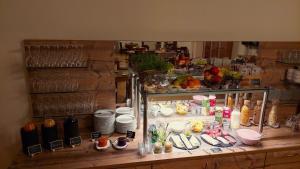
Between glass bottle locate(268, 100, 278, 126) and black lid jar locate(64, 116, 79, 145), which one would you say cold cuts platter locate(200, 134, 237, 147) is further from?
black lid jar locate(64, 116, 79, 145)

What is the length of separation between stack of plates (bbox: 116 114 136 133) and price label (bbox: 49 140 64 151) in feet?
1.51

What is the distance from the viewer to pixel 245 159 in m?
1.82

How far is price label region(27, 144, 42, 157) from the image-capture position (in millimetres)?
1650

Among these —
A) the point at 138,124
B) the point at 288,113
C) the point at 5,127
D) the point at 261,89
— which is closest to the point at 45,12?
the point at 5,127

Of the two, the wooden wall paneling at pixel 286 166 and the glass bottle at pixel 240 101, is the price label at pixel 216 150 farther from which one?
the glass bottle at pixel 240 101

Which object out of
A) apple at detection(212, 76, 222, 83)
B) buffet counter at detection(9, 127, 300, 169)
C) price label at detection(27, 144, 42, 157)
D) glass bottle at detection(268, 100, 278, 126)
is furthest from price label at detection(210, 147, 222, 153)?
price label at detection(27, 144, 42, 157)

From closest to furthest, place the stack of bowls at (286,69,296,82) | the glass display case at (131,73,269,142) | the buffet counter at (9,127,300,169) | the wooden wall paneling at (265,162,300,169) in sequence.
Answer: the buffet counter at (9,127,300,169) → the wooden wall paneling at (265,162,300,169) → the glass display case at (131,73,269,142) → the stack of bowls at (286,69,296,82)

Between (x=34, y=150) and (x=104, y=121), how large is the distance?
540mm

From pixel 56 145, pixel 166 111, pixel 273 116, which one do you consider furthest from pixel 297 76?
pixel 56 145

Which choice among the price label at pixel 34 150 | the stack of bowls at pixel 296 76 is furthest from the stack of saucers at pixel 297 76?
the price label at pixel 34 150

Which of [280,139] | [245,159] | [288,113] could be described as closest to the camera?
[245,159]

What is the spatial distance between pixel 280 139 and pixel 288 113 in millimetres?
537

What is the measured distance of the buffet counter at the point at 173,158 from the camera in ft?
5.25

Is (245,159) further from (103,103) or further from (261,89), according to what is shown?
(103,103)
